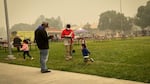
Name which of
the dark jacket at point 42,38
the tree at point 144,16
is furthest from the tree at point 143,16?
the dark jacket at point 42,38

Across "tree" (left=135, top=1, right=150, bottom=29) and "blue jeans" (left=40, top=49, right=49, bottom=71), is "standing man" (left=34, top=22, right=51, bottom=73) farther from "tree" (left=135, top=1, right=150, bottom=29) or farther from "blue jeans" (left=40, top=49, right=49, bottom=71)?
"tree" (left=135, top=1, right=150, bottom=29)

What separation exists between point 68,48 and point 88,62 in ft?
7.93

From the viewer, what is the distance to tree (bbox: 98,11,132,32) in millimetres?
109294

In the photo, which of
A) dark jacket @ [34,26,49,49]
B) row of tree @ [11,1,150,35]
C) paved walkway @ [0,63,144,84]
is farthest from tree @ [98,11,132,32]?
paved walkway @ [0,63,144,84]

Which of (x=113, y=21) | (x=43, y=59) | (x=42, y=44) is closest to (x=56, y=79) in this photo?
(x=43, y=59)

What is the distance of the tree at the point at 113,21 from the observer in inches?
4303

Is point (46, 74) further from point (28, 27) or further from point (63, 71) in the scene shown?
point (28, 27)

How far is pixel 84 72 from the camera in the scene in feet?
34.6

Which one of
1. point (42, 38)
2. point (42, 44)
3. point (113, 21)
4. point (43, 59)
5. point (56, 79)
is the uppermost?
point (113, 21)

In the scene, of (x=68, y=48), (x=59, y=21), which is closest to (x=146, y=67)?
(x=68, y=48)

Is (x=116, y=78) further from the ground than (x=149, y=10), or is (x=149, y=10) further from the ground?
(x=149, y=10)

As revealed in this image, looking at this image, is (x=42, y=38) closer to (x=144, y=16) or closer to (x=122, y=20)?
(x=144, y=16)

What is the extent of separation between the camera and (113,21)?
380ft

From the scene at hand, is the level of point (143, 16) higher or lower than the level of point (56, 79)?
higher
